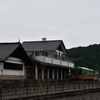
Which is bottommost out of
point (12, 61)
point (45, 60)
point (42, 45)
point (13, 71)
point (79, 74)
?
point (13, 71)

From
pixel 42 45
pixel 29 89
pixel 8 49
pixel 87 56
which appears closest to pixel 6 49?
pixel 8 49

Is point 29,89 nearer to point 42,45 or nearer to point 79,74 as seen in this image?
point 42,45

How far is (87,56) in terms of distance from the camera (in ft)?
379

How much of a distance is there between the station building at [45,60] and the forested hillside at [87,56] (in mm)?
52478

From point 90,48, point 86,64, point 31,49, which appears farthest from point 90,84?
point 90,48

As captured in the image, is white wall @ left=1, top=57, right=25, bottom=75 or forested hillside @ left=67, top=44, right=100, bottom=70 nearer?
white wall @ left=1, top=57, right=25, bottom=75

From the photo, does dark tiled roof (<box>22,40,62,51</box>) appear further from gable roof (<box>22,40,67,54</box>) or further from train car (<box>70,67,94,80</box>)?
train car (<box>70,67,94,80</box>)

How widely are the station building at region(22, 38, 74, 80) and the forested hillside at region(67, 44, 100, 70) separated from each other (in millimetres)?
52478

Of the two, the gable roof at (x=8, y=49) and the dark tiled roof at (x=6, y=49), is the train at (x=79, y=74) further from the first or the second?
the dark tiled roof at (x=6, y=49)

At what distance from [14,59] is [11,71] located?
153 centimetres

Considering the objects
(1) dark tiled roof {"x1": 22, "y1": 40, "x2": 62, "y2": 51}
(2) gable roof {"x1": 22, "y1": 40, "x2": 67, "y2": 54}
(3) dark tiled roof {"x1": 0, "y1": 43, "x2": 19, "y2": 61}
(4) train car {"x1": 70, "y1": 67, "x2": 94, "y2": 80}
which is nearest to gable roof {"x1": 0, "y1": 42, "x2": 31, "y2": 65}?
(3) dark tiled roof {"x1": 0, "y1": 43, "x2": 19, "y2": 61}

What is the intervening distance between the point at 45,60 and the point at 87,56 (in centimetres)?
7621

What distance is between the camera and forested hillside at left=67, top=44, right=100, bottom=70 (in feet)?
348

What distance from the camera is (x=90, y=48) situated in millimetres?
119812
